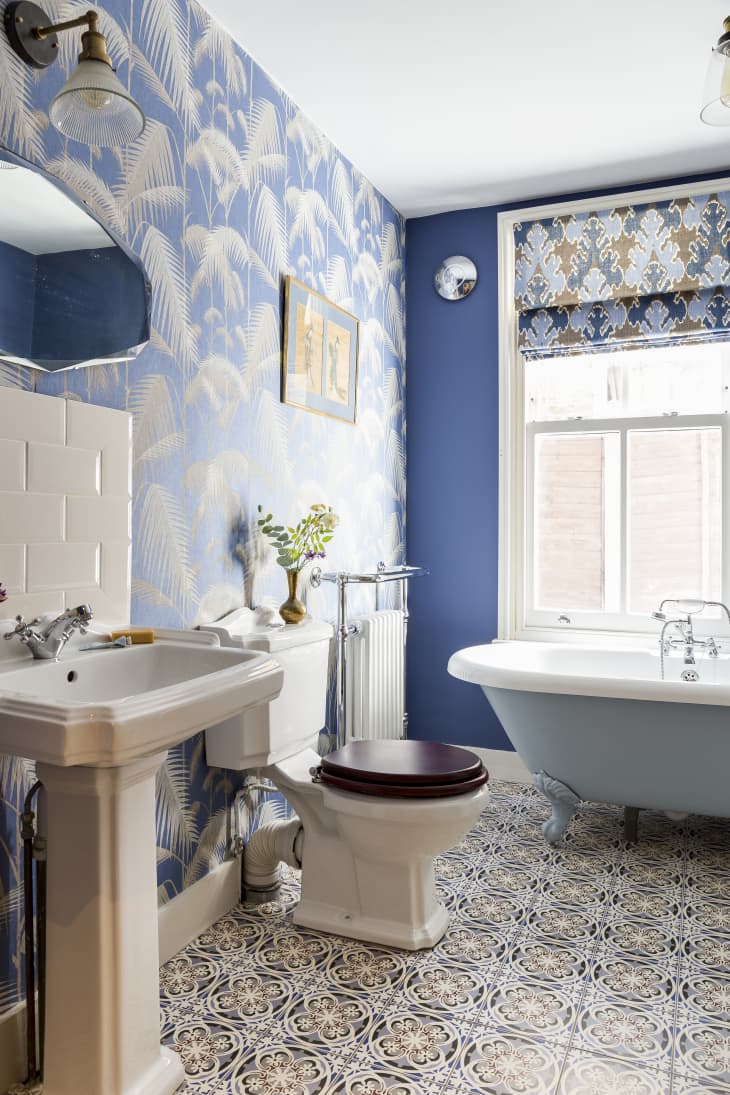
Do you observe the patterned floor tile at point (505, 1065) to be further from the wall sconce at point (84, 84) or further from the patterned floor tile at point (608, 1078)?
the wall sconce at point (84, 84)

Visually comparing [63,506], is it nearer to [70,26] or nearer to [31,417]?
[31,417]

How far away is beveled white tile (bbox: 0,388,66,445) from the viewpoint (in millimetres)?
1638

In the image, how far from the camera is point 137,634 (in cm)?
187

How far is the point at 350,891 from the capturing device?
2.24 metres

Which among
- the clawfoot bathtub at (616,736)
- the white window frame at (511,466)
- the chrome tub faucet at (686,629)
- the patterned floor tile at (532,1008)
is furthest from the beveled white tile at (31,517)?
the white window frame at (511,466)

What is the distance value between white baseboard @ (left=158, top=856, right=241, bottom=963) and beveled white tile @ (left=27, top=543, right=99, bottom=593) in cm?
89

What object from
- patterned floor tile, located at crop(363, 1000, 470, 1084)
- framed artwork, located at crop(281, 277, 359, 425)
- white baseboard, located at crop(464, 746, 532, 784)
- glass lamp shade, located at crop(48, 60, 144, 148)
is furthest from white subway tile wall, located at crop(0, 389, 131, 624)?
white baseboard, located at crop(464, 746, 532, 784)

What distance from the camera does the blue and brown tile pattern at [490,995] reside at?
5.48ft

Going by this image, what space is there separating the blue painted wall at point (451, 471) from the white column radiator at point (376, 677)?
1.25 ft

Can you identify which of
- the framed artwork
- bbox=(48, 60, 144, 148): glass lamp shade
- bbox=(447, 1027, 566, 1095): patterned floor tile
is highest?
bbox=(48, 60, 144, 148): glass lamp shade

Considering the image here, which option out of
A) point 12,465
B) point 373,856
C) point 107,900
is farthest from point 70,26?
point 373,856

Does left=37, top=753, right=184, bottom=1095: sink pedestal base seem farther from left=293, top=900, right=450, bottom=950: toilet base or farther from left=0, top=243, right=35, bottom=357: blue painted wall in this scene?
left=0, top=243, right=35, bottom=357: blue painted wall

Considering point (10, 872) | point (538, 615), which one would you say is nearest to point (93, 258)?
point (10, 872)

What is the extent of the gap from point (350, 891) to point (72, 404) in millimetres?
1473
